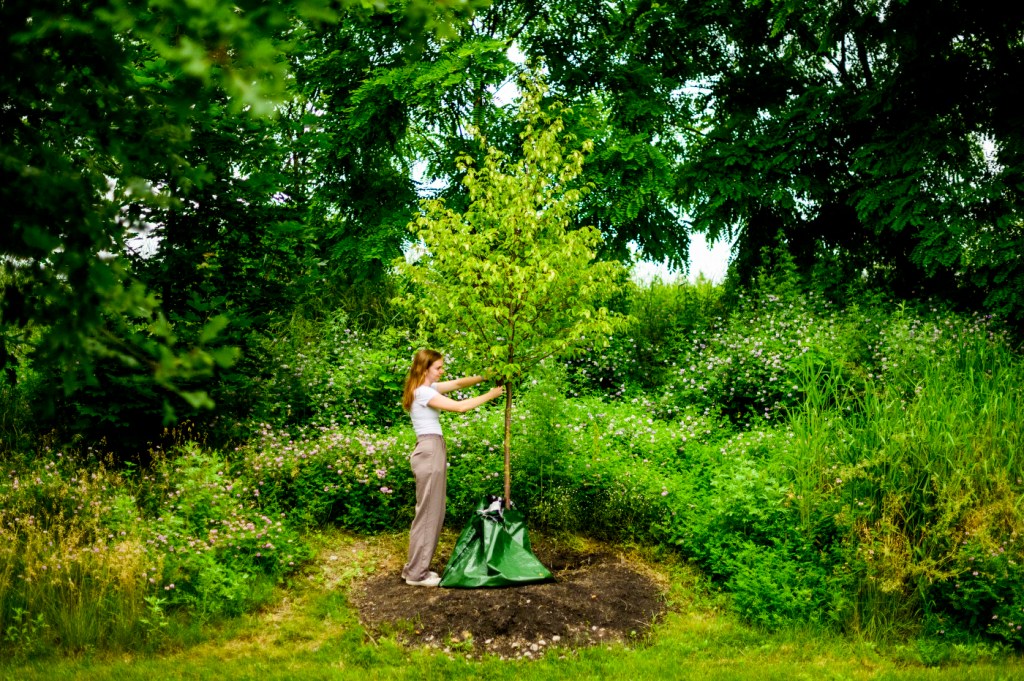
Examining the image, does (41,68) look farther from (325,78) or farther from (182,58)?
(325,78)

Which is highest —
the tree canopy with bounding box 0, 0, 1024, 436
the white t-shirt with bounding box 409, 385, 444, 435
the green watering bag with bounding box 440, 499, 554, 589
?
the tree canopy with bounding box 0, 0, 1024, 436

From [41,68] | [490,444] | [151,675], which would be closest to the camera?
[41,68]

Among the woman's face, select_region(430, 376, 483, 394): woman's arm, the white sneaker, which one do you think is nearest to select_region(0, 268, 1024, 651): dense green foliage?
the white sneaker

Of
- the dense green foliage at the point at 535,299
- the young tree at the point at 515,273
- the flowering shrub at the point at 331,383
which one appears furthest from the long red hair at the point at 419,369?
the flowering shrub at the point at 331,383

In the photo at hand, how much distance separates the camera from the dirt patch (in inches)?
243

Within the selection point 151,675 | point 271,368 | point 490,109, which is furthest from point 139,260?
point 490,109

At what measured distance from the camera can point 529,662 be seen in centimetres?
595

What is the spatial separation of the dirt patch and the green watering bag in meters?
0.11

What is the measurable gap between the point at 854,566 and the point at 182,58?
606 cm

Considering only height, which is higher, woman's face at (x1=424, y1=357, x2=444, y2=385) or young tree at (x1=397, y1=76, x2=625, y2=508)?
young tree at (x1=397, y1=76, x2=625, y2=508)

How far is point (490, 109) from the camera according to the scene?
46.0 feet

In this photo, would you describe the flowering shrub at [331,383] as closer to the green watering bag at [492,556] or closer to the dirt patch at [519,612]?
the green watering bag at [492,556]

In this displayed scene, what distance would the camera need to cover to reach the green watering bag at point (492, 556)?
22.7 feet

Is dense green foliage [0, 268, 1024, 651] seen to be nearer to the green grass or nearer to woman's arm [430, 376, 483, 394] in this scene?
the green grass
